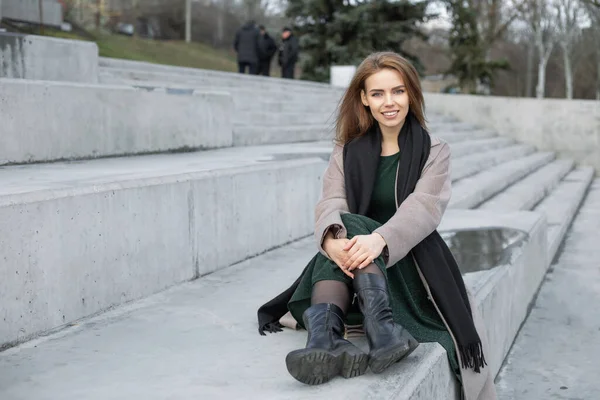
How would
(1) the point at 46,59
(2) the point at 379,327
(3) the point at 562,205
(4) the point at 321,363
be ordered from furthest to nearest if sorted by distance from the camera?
(3) the point at 562,205 < (1) the point at 46,59 < (2) the point at 379,327 < (4) the point at 321,363

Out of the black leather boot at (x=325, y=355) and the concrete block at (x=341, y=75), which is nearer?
the black leather boot at (x=325, y=355)

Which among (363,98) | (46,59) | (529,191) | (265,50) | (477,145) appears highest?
(265,50)

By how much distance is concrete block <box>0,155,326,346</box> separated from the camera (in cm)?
299

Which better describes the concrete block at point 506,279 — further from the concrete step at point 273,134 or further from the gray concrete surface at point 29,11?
the gray concrete surface at point 29,11

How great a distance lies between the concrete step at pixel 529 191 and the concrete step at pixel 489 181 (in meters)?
0.09

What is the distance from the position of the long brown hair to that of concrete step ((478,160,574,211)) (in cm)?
393

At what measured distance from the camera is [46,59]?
22.5 ft

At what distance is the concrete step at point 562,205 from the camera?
7304mm

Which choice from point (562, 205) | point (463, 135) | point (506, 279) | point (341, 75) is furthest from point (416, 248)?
point (341, 75)

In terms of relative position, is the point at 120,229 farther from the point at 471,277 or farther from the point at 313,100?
the point at 313,100

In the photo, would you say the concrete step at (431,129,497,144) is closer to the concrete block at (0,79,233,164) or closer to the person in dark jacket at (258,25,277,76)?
the person in dark jacket at (258,25,277,76)

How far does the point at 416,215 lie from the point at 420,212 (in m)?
0.02

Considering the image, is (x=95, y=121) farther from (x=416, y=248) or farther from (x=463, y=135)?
(x=463, y=135)

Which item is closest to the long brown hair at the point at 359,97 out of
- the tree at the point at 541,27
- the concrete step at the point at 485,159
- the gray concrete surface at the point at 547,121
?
the concrete step at the point at 485,159
